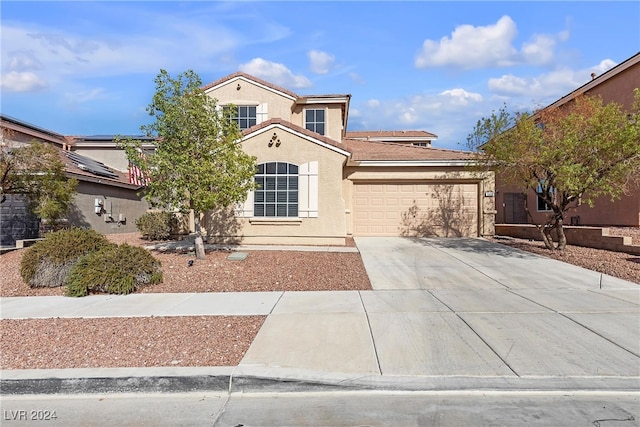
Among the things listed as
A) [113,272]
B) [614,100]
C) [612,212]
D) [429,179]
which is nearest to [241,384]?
[113,272]

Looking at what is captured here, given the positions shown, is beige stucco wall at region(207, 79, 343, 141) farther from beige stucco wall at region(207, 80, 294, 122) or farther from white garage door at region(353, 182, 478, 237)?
white garage door at region(353, 182, 478, 237)

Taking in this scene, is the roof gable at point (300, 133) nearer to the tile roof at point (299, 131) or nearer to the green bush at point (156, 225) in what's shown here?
the tile roof at point (299, 131)

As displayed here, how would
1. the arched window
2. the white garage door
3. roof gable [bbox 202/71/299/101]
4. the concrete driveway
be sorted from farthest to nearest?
roof gable [bbox 202/71/299/101]
the white garage door
the arched window
the concrete driveway

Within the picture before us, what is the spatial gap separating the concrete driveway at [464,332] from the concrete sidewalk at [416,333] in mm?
19

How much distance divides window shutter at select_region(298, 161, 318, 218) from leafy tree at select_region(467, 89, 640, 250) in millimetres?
5719

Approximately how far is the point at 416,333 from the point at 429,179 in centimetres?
1262

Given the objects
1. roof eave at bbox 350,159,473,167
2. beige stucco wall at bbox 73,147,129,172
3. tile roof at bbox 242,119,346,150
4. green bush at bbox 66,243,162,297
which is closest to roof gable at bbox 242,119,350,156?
tile roof at bbox 242,119,346,150

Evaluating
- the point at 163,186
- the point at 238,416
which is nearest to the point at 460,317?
the point at 238,416

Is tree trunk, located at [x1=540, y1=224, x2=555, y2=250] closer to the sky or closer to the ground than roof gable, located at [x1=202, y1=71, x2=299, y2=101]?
closer to the ground

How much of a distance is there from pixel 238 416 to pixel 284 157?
1229 cm

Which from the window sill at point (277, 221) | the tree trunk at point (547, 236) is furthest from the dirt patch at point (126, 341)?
the tree trunk at point (547, 236)

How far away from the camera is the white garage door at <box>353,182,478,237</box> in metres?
18.4

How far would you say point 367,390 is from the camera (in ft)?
15.7

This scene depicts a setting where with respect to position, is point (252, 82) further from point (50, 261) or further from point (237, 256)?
point (50, 261)
